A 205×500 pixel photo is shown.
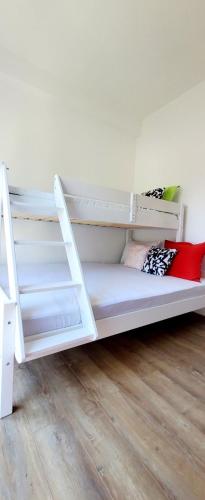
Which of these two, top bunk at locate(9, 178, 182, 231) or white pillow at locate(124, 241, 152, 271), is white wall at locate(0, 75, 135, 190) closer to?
top bunk at locate(9, 178, 182, 231)

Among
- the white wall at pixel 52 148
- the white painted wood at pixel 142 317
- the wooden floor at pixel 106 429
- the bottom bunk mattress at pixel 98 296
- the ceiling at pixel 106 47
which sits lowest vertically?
the wooden floor at pixel 106 429


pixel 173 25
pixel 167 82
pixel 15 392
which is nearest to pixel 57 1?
pixel 173 25

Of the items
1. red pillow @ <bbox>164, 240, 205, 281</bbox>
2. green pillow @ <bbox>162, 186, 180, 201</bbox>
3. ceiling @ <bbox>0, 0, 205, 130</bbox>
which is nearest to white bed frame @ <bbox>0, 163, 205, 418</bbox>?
green pillow @ <bbox>162, 186, 180, 201</bbox>

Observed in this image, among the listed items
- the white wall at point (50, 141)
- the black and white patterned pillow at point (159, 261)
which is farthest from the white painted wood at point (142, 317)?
the white wall at point (50, 141)

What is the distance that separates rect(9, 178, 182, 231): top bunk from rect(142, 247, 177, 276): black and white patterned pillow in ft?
1.04

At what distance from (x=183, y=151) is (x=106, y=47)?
4.44ft

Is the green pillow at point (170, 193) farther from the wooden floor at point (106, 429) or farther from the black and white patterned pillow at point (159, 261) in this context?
the wooden floor at point (106, 429)

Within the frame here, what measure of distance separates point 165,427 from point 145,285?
3.14 ft

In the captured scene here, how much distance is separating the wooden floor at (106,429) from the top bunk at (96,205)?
107 centimetres

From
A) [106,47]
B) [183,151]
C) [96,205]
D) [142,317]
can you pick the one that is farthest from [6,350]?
[183,151]

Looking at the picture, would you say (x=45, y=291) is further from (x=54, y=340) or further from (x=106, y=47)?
(x=106, y=47)

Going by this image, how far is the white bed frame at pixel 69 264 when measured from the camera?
1.03m

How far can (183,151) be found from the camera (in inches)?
108

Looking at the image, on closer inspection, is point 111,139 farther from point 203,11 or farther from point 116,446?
point 116,446
